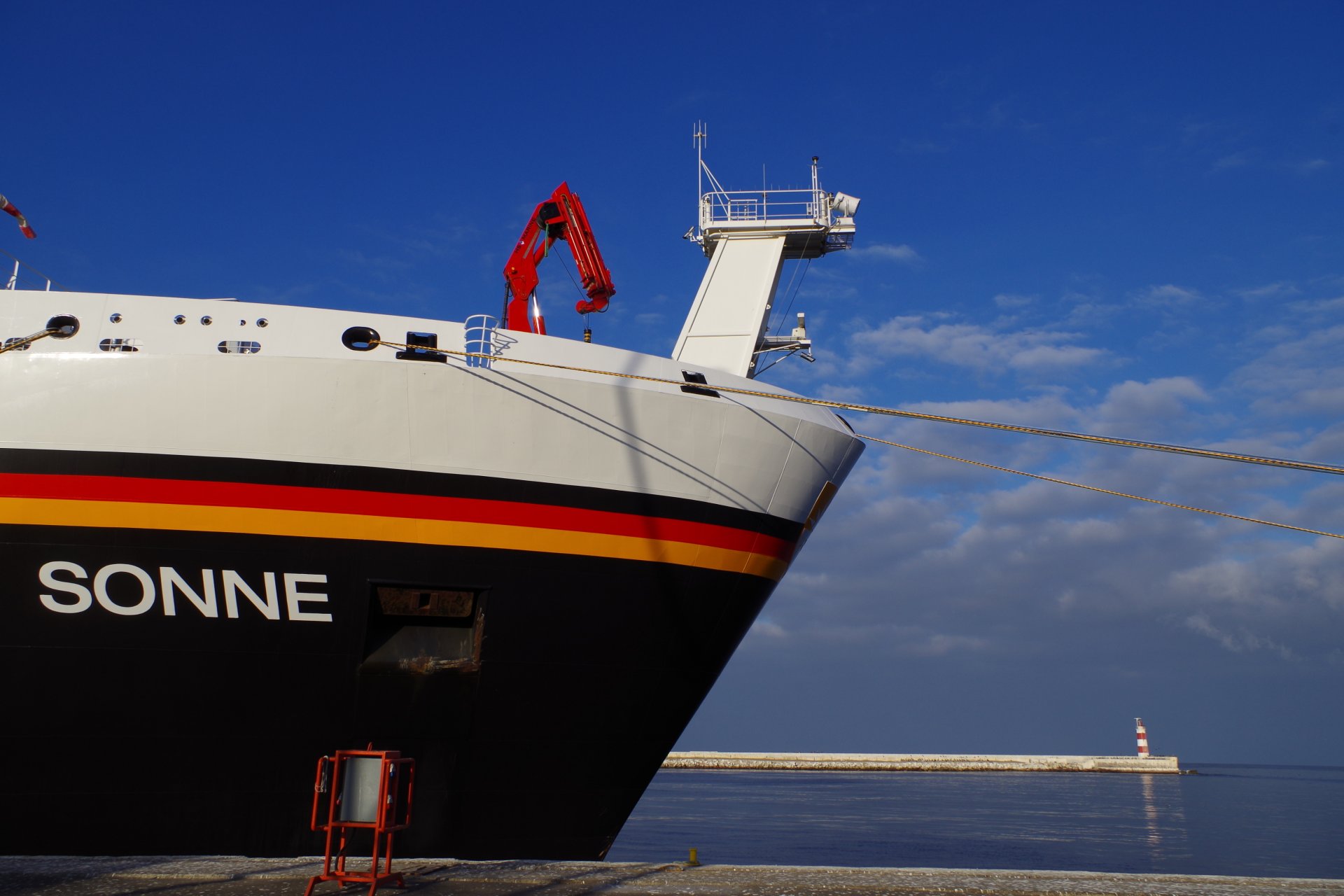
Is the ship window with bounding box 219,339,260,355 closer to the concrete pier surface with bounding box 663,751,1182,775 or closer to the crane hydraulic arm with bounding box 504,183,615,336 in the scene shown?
the crane hydraulic arm with bounding box 504,183,615,336

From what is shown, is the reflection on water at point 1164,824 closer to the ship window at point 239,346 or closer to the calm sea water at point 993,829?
the calm sea water at point 993,829

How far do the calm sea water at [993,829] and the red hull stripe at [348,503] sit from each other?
8.61 meters

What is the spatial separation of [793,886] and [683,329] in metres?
8.59

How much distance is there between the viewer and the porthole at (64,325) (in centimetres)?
872

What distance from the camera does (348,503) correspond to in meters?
8.57

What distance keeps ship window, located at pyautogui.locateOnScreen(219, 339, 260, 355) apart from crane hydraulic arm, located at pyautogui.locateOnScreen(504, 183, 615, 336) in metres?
4.91

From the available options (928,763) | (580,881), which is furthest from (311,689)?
(928,763)

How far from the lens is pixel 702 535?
31.5 feet

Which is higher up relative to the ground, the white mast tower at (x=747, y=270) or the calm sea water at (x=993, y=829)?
the white mast tower at (x=747, y=270)

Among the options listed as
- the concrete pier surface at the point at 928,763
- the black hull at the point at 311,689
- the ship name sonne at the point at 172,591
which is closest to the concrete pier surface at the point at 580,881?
the black hull at the point at 311,689

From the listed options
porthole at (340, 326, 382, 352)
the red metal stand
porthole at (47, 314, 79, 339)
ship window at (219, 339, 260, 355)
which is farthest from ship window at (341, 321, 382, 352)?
the red metal stand

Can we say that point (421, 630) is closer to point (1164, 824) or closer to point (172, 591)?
point (172, 591)

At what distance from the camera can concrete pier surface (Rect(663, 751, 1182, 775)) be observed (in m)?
83.5

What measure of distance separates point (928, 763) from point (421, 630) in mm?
88064
